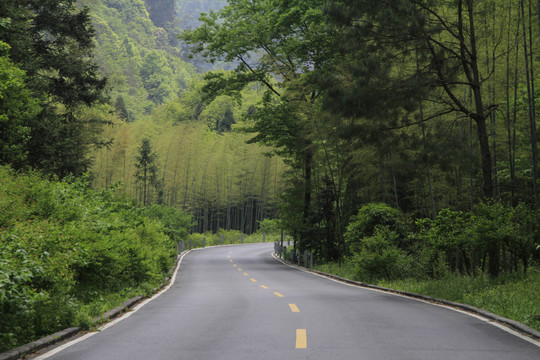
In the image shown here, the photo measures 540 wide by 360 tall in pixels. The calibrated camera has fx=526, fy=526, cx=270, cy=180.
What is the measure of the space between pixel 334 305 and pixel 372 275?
26.2 feet

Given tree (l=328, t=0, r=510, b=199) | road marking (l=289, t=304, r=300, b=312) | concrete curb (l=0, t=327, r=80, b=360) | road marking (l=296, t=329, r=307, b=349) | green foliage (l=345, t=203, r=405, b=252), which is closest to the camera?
concrete curb (l=0, t=327, r=80, b=360)

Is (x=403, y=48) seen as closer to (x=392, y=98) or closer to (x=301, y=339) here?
(x=392, y=98)

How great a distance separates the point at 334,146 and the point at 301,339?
67.9 feet

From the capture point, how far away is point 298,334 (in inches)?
297

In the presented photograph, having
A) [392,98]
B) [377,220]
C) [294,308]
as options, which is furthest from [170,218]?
[294,308]

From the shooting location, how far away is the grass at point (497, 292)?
9.53 metres

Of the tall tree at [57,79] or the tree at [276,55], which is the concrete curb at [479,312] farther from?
the tall tree at [57,79]

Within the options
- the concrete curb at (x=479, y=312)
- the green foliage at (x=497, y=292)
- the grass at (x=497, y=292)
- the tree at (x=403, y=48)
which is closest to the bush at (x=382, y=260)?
the concrete curb at (x=479, y=312)

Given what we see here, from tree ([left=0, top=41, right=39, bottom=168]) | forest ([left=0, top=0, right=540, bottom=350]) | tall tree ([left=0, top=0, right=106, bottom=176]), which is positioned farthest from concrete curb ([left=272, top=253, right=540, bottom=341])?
tall tree ([left=0, top=0, right=106, bottom=176])

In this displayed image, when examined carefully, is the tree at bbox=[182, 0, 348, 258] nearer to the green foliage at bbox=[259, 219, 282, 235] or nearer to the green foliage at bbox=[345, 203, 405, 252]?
the green foliage at bbox=[345, 203, 405, 252]

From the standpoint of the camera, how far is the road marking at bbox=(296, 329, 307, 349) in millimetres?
6656

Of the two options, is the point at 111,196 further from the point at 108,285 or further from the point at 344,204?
the point at 344,204

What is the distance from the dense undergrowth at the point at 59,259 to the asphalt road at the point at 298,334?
0.66 m

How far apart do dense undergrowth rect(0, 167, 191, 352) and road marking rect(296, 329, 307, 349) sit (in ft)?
10.6
